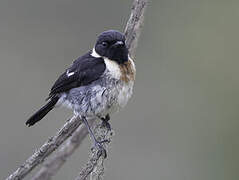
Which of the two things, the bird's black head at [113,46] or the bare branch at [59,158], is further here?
the bird's black head at [113,46]

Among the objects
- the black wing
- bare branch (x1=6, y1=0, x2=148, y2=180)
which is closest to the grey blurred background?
the black wing

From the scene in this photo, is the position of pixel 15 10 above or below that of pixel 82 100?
above

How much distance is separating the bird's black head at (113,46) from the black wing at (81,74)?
0.32 ft

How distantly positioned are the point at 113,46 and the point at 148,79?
15.7ft

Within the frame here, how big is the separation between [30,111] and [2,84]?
0.80 meters

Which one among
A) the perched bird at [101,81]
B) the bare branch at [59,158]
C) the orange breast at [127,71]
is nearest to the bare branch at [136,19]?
the perched bird at [101,81]

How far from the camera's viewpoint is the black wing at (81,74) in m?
5.87

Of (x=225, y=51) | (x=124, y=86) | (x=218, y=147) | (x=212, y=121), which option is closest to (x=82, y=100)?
(x=124, y=86)

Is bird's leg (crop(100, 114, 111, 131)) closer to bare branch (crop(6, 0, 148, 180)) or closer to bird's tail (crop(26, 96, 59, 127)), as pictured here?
bare branch (crop(6, 0, 148, 180))

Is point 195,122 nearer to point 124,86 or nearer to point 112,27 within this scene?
point 112,27

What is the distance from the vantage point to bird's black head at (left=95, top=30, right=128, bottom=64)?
5770 mm

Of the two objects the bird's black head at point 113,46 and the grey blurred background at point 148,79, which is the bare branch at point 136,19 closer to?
the bird's black head at point 113,46

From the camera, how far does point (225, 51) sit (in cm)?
1048

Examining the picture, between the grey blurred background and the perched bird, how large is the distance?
336 cm
